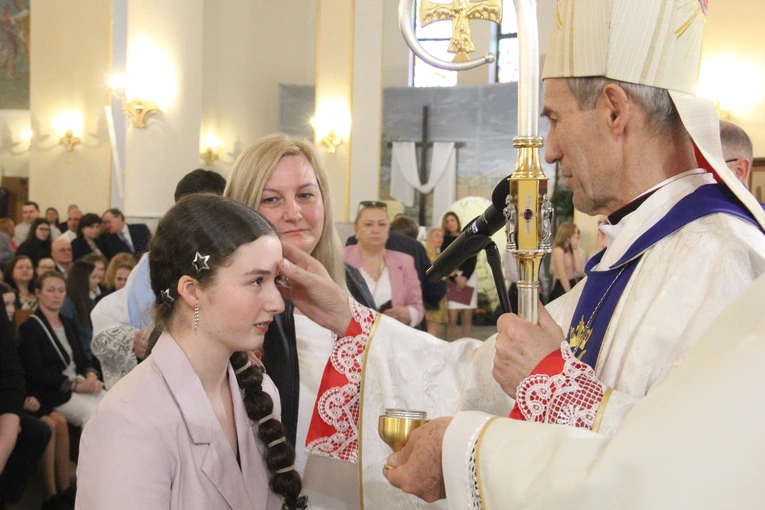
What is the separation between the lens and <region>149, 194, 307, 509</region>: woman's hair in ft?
6.29

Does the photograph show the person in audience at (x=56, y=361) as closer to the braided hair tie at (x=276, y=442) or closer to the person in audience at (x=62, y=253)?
the person in audience at (x=62, y=253)

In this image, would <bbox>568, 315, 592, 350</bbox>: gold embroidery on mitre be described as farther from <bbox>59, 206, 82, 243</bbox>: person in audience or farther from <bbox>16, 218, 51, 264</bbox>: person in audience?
<bbox>59, 206, 82, 243</bbox>: person in audience

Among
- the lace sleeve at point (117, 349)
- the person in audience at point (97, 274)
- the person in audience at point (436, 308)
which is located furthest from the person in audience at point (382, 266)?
the lace sleeve at point (117, 349)

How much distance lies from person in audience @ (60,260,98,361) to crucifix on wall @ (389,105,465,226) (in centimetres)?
1199

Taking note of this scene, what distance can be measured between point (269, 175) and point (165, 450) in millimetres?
1048

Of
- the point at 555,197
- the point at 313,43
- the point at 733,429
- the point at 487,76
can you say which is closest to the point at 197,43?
the point at 313,43

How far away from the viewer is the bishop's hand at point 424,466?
57.3 inches

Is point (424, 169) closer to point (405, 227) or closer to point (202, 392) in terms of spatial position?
point (405, 227)

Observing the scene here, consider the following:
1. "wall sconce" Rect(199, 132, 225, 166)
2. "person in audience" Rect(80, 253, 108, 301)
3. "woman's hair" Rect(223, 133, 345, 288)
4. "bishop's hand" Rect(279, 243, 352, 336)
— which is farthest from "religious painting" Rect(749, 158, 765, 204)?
"wall sconce" Rect(199, 132, 225, 166)

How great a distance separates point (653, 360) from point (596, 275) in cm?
39

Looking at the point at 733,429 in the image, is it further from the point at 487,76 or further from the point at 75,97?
the point at 487,76

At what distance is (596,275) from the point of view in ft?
5.95

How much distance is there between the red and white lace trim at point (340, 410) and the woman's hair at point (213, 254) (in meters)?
0.18

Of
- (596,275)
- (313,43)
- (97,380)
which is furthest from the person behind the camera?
(313,43)
